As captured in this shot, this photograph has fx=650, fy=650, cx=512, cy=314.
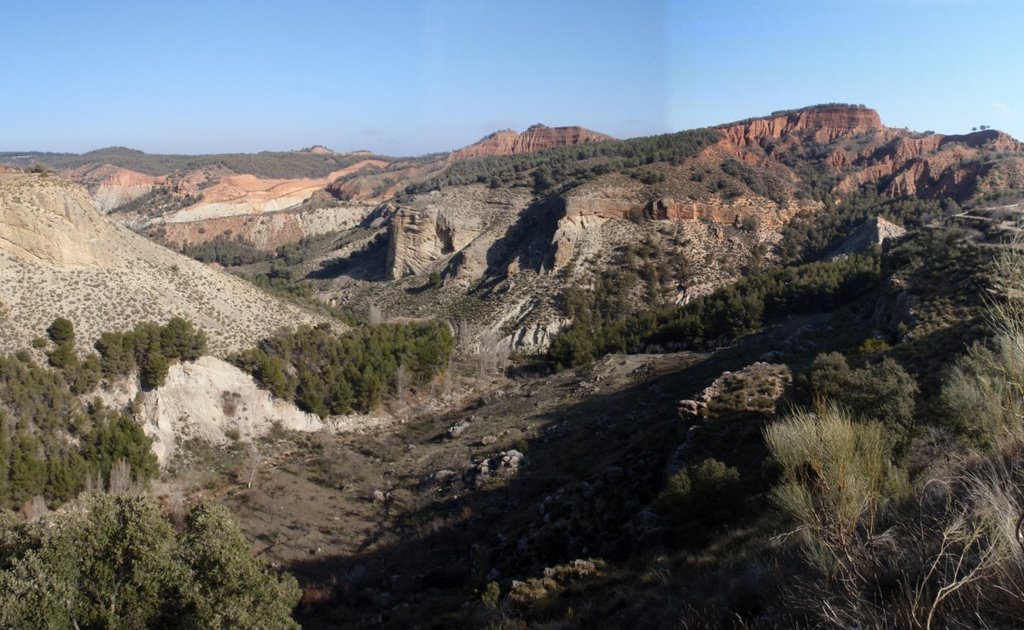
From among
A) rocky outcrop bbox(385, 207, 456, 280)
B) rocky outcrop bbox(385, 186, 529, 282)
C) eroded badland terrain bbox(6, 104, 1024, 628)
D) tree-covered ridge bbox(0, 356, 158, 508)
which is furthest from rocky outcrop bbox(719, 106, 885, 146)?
tree-covered ridge bbox(0, 356, 158, 508)

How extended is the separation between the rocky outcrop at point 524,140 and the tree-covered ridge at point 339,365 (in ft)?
358

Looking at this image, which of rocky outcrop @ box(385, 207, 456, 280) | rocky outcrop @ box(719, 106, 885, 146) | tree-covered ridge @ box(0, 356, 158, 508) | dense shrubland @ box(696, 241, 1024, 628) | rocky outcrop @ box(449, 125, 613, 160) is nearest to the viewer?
dense shrubland @ box(696, 241, 1024, 628)

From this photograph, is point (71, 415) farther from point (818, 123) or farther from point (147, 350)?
point (818, 123)

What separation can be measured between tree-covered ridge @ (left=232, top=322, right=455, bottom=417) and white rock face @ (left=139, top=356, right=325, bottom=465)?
550 millimetres

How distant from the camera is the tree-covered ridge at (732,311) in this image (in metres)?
33.7

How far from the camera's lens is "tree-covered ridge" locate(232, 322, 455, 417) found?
26.7m

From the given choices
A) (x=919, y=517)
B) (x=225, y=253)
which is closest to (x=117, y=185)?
(x=225, y=253)

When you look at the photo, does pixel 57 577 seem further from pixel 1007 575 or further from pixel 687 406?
pixel 687 406

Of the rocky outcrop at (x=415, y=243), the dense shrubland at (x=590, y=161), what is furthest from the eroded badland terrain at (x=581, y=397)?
the dense shrubland at (x=590, y=161)

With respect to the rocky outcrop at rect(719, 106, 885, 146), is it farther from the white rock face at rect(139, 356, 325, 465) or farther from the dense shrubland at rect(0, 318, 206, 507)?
the dense shrubland at rect(0, 318, 206, 507)

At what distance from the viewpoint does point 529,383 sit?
32969 millimetres

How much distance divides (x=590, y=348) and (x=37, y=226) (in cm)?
2546

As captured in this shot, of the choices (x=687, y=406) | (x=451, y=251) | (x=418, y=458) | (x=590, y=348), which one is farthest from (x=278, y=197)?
(x=687, y=406)

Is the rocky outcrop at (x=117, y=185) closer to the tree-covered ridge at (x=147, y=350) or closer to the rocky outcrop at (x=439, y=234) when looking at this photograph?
the rocky outcrop at (x=439, y=234)
